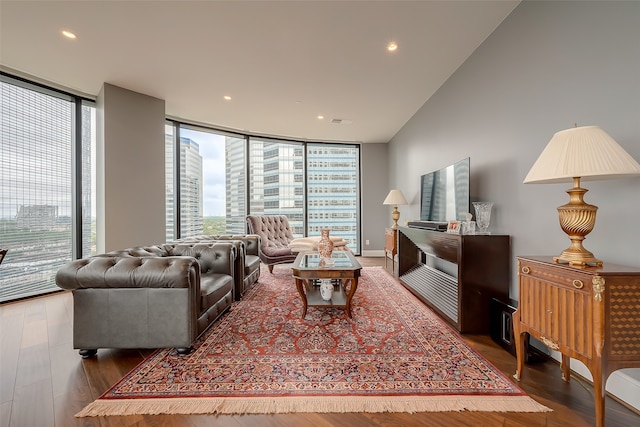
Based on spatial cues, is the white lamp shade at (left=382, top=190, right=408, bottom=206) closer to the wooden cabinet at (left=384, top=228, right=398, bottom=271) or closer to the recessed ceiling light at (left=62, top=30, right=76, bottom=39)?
the wooden cabinet at (left=384, top=228, right=398, bottom=271)

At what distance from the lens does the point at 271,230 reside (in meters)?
4.82

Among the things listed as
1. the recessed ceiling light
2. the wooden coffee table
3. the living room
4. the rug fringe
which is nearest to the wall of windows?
the living room

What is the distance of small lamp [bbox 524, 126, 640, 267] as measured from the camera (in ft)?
4.07

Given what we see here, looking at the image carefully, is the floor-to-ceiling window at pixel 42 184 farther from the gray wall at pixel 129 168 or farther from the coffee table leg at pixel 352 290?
the coffee table leg at pixel 352 290

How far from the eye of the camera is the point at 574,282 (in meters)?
1.33

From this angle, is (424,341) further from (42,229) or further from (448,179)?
(42,229)

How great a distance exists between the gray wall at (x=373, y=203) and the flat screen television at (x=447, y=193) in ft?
8.58

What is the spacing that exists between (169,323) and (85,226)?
317 cm

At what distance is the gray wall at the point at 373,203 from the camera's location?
6488 millimetres

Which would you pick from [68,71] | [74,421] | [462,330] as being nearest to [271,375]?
[74,421]

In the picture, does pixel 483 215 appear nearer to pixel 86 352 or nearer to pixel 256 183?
pixel 86 352

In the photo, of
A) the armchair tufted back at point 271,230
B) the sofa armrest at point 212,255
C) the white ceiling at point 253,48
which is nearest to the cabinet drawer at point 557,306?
the white ceiling at point 253,48

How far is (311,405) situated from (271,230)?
11.7 feet

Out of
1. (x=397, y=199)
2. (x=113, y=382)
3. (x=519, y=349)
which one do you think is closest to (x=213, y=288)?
(x=113, y=382)
